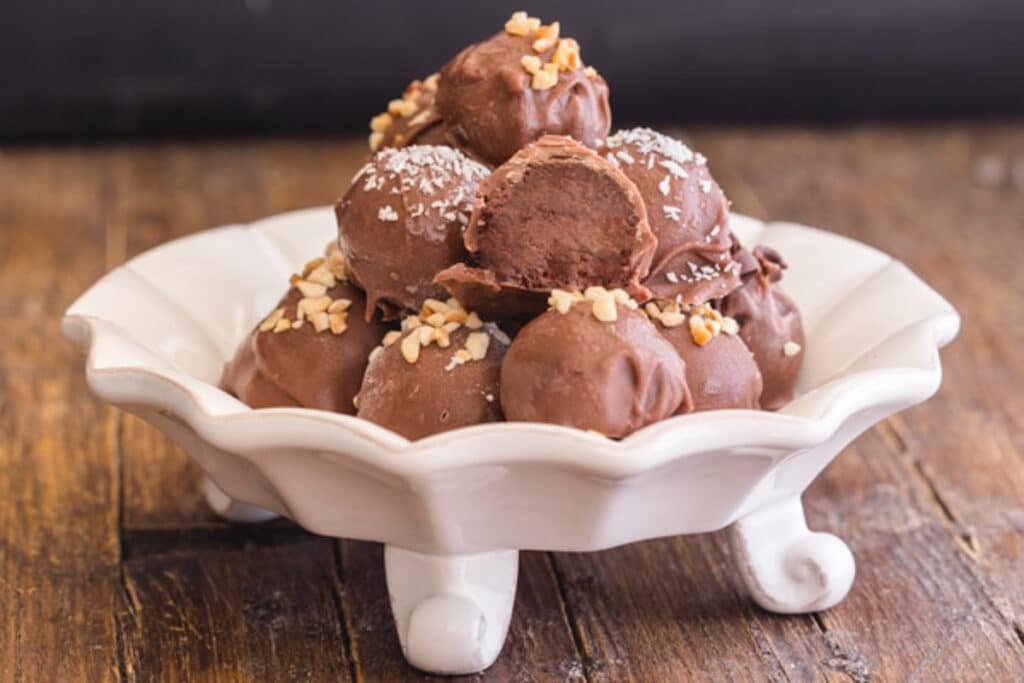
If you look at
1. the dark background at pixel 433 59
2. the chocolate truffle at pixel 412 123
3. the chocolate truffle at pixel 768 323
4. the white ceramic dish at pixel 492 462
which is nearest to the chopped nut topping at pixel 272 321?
the white ceramic dish at pixel 492 462

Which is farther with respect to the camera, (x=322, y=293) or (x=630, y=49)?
(x=630, y=49)

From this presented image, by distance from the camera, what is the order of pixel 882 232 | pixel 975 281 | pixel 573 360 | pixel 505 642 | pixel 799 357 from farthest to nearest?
pixel 882 232 < pixel 975 281 < pixel 799 357 < pixel 505 642 < pixel 573 360

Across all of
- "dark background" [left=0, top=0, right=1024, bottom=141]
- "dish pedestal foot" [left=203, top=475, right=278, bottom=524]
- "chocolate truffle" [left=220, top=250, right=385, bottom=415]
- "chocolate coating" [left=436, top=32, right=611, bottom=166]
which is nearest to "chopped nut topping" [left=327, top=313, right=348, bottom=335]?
"chocolate truffle" [left=220, top=250, right=385, bottom=415]

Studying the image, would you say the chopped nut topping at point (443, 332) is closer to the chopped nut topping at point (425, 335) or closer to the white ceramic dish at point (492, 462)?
the chopped nut topping at point (425, 335)

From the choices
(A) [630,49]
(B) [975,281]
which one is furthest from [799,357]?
(A) [630,49]

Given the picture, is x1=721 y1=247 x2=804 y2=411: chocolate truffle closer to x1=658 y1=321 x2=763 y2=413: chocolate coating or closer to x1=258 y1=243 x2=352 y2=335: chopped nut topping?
x1=658 y1=321 x2=763 y2=413: chocolate coating

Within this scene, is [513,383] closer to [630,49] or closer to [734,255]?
[734,255]

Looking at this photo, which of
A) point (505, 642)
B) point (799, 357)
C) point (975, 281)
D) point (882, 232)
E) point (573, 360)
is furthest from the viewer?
point (882, 232)
